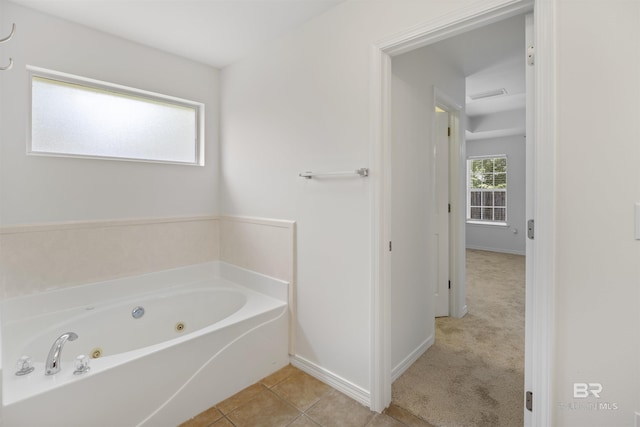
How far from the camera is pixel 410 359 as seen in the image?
2.19 metres

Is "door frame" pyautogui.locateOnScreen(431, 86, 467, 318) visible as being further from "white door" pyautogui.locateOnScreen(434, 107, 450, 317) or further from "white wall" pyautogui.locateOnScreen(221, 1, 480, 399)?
"white wall" pyautogui.locateOnScreen(221, 1, 480, 399)

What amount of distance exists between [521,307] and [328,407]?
102 inches

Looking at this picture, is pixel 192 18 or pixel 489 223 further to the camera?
pixel 489 223

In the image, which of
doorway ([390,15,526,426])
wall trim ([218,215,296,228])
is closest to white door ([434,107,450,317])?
doorway ([390,15,526,426])

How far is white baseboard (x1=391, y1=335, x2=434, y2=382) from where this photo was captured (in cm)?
203

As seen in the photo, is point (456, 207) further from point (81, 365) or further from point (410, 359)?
point (81, 365)

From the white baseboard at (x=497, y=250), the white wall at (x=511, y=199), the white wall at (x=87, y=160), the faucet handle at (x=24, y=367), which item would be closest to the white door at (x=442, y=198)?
the white wall at (x=87, y=160)

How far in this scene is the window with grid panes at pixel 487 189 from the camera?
6.17 meters

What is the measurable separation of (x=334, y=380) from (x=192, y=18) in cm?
262

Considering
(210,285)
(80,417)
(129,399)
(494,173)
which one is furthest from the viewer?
(494,173)

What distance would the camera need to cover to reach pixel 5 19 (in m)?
1.85

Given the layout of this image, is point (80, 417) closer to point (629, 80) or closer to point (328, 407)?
point (328, 407)

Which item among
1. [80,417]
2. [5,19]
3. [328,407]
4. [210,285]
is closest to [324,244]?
[328,407]

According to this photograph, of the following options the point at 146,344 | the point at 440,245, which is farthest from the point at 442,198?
the point at 146,344
